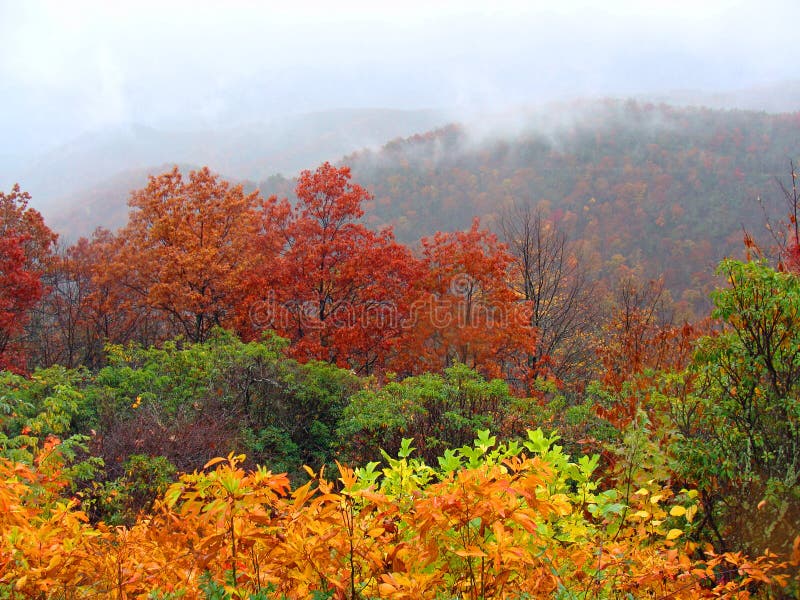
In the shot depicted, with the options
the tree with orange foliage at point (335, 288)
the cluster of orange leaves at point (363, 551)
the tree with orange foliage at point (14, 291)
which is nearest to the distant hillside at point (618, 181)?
the tree with orange foliage at point (335, 288)

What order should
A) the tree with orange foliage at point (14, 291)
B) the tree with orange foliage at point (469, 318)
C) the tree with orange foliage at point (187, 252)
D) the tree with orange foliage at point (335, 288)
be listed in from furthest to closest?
1. the tree with orange foliage at point (187, 252)
2. the tree with orange foliage at point (14, 291)
3. the tree with orange foliage at point (335, 288)
4. the tree with orange foliage at point (469, 318)

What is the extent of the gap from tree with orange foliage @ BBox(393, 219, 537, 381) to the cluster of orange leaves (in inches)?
524

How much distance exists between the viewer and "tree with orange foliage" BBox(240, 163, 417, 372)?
17.4 m


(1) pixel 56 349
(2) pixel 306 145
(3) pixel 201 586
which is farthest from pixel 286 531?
(2) pixel 306 145

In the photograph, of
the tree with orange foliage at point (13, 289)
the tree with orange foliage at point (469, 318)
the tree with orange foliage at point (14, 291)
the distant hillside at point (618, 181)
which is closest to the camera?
the tree with orange foliage at point (469, 318)

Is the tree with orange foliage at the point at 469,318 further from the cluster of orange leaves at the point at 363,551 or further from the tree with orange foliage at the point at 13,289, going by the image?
the cluster of orange leaves at the point at 363,551

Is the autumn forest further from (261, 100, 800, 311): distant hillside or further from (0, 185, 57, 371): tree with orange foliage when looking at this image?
(261, 100, 800, 311): distant hillside

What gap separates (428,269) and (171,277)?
327 inches

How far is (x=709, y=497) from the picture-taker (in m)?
3.81

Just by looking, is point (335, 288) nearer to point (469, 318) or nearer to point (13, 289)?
point (469, 318)

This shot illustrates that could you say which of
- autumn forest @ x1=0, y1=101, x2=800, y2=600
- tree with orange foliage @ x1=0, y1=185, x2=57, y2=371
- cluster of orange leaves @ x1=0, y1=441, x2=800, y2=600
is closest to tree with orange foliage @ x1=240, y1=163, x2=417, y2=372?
autumn forest @ x1=0, y1=101, x2=800, y2=600

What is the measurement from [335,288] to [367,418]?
10076mm

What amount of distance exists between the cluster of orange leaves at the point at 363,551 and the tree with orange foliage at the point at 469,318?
13.3 meters

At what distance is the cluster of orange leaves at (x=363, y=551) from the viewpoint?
7.10ft
